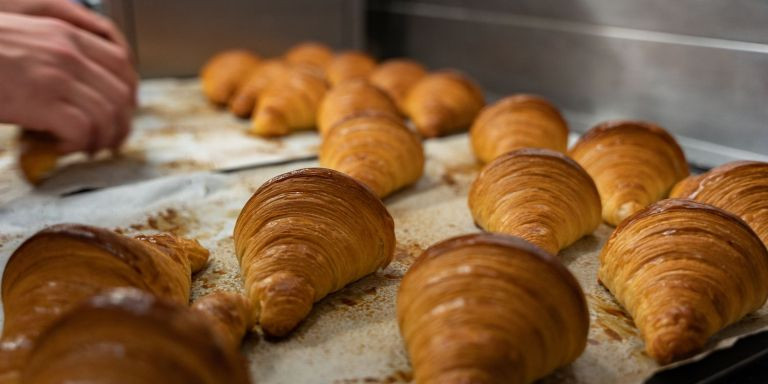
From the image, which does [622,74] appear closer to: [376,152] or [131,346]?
[376,152]

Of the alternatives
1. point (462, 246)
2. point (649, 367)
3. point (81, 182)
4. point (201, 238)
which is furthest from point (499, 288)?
point (81, 182)

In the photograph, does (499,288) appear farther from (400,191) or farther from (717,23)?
(717,23)

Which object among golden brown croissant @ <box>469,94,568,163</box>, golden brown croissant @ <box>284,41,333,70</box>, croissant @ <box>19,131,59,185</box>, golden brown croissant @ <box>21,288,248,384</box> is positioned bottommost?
golden brown croissant @ <box>284,41,333,70</box>

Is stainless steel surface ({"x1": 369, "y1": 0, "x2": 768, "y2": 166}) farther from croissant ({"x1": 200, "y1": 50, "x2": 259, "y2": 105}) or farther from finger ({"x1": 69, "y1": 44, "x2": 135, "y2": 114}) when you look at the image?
finger ({"x1": 69, "y1": 44, "x2": 135, "y2": 114})

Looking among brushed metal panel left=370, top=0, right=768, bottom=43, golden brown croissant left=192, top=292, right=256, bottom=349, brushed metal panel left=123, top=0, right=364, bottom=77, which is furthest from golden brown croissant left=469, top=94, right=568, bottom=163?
brushed metal panel left=123, top=0, right=364, bottom=77

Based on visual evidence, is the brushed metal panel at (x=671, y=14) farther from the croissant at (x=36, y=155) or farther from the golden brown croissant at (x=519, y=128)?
the croissant at (x=36, y=155)

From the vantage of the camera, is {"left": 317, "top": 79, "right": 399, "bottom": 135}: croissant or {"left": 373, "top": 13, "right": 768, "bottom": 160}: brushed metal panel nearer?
{"left": 373, "top": 13, "right": 768, "bottom": 160}: brushed metal panel
